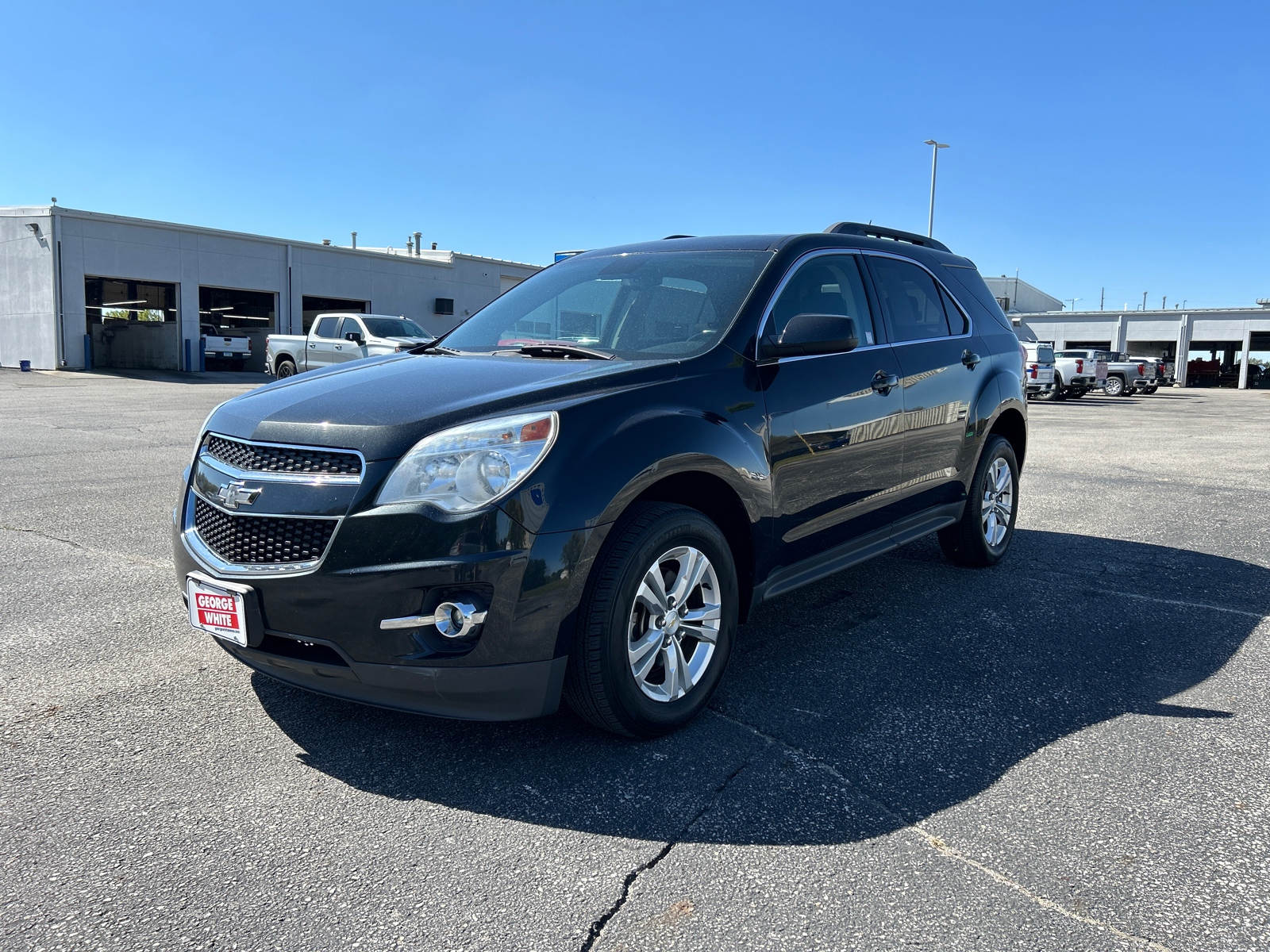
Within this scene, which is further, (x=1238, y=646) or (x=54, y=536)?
(x=54, y=536)

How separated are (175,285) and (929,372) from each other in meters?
33.4

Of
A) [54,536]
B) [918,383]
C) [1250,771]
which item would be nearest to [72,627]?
[54,536]

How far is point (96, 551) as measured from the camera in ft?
18.3

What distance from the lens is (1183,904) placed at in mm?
2291

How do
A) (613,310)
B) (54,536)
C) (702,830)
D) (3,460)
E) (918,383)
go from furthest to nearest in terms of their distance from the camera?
1. (3,460)
2. (54,536)
3. (918,383)
4. (613,310)
5. (702,830)

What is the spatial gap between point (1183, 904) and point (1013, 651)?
1882mm

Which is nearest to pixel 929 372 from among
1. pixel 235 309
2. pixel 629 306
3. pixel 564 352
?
pixel 629 306

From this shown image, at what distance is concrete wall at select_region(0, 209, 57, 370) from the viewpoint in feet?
96.0

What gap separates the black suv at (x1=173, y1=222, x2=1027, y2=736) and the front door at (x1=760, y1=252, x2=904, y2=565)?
0.5 inches

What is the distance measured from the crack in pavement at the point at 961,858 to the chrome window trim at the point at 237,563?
1308 millimetres

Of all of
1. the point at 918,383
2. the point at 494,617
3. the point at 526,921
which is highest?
the point at 918,383

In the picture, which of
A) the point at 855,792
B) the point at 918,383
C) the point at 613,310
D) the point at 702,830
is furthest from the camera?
the point at 918,383

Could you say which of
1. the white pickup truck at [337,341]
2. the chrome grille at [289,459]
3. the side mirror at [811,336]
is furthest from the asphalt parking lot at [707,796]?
the white pickup truck at [337,341]

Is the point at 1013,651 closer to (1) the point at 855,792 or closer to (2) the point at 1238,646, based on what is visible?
(2) the point at 1238,646
